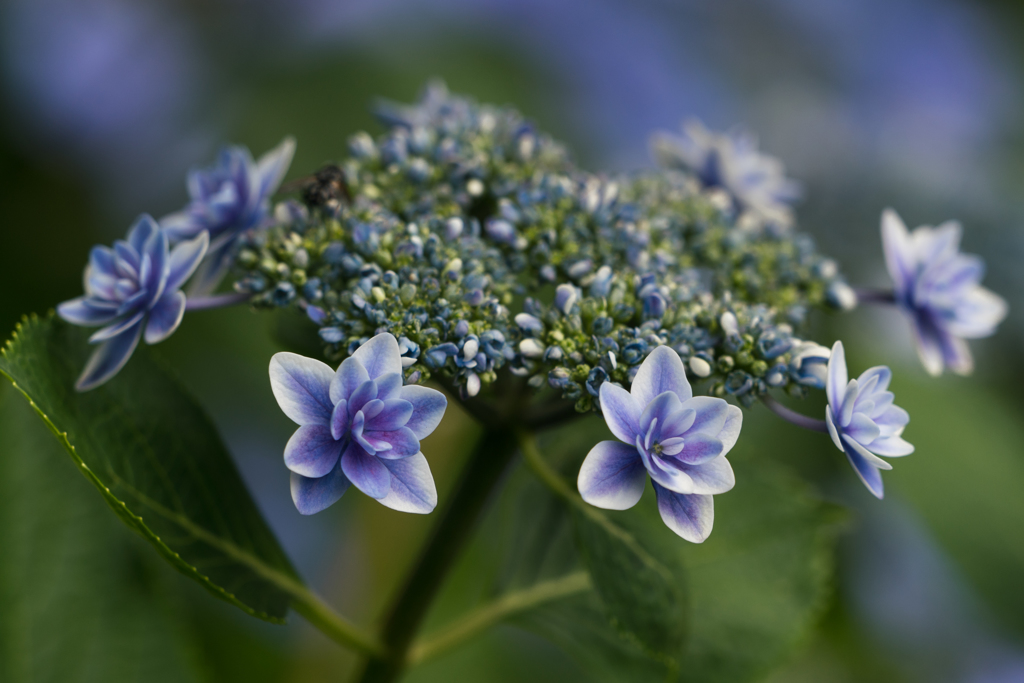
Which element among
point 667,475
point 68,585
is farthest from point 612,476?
point 68,585

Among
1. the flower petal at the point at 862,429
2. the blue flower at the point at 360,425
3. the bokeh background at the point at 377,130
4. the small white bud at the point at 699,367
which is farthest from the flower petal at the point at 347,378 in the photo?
the bokeh background at the point at 377,130

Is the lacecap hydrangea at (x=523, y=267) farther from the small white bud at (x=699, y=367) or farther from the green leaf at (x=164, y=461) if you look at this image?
the green leaf at (x=164, y=461)

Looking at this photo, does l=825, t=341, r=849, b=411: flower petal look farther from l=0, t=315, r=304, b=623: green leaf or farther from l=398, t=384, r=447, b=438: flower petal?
l=0, t=315, r=304, b=623: green leaf

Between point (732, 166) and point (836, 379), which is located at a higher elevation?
point (732, 166)

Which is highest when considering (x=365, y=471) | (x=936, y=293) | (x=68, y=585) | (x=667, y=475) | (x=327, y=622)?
(x=936, y=293)

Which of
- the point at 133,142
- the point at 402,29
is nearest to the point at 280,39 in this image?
the point at 402,29

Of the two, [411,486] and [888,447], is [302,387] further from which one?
[888,447]
